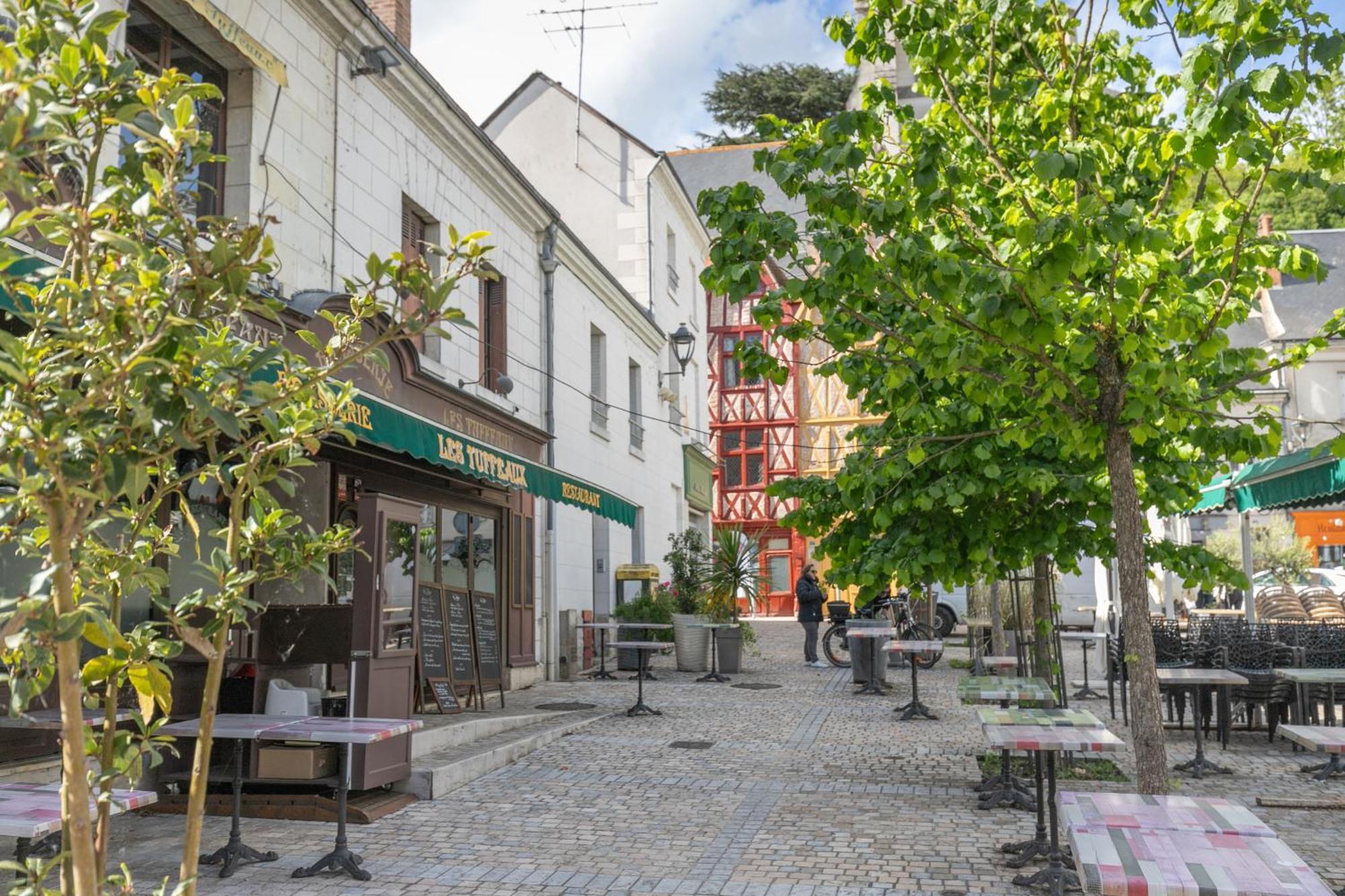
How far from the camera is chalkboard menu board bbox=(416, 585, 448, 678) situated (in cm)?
999

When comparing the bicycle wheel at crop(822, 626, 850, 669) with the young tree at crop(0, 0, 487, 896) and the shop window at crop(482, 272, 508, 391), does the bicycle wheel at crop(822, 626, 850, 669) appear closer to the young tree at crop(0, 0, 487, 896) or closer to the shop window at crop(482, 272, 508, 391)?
the shop window at crop(482, 272, 508, 391)

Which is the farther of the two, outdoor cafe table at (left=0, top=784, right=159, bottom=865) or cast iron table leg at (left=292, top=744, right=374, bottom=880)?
cast iron table leg at (left=292, top=744, right=374, bottom=880)

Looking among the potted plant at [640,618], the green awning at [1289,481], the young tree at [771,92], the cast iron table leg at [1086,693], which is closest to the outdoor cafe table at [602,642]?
the potted plant at [640,618]

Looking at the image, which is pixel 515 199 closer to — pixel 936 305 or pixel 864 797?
pixel 864 797

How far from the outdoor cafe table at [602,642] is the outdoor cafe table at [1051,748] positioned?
8.03 meters

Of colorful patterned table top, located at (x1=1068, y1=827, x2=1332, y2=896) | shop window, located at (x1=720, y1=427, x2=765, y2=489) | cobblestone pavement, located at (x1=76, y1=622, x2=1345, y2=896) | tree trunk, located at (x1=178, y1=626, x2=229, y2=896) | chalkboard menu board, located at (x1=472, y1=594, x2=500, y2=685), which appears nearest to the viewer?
tree trunk, located at (x1=178, y1=626, x2=229, y2=896)

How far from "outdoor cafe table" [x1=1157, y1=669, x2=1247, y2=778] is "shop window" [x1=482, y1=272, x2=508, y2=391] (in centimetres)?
A: 769

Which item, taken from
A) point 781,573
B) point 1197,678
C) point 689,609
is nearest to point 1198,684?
point 1197,678

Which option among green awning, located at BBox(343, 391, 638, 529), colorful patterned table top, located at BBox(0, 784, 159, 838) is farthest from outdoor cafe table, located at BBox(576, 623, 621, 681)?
colorful patterned table top, located at BBox(0, 784, 159, 838)

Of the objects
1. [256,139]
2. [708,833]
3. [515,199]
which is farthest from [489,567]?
[708,833]

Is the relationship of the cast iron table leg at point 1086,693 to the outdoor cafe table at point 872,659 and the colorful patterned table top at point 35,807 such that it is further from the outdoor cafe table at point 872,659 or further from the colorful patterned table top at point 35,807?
the colorful patterned table top at point 35,807

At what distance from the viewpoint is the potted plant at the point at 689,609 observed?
1606 cm

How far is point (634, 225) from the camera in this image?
20.3 meters

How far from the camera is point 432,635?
10.2 meters
